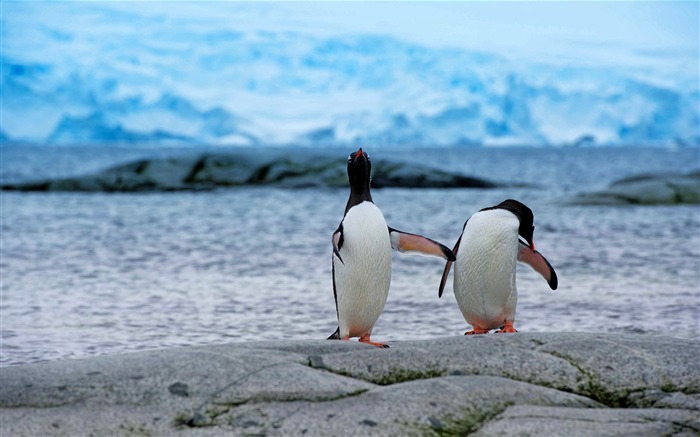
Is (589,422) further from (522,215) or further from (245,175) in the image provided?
(245,175)

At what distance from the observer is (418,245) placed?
179 inches

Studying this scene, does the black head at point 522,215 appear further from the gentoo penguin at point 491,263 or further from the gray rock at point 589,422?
the gray rock at point 589,422

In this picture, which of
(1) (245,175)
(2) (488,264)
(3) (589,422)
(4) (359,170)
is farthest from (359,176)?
(1) (245,175)

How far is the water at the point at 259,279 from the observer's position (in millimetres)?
6160

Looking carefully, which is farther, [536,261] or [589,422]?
[536,261]

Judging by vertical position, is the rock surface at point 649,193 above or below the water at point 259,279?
below

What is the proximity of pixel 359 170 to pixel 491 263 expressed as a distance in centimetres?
84

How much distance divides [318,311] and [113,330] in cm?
153

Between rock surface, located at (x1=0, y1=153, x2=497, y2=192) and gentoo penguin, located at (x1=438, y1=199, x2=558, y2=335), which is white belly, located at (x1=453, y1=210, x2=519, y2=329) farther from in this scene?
rock surface, located at (x1=0, y1=153, x2=497, y2=192)

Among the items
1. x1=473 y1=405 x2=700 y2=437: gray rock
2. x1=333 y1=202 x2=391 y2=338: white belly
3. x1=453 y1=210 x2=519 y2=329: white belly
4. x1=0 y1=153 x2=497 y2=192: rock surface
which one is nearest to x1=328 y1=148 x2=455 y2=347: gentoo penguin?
x1=333 y1=202 x2=391 y2=338: white belly

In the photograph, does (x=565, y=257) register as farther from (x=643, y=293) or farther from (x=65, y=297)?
(x=65, y=297)

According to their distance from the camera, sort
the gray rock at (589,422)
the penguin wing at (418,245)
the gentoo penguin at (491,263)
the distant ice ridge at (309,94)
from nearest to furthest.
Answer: the gray rock at (589,422), the penguin wing at (418,245), the gentoo penguin at (491,263), the distant ice ridge at (309,94)

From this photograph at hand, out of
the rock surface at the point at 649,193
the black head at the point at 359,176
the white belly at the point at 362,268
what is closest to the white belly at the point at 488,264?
the white belly at the point at 362,268

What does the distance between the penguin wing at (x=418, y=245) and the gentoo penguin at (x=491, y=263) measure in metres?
0.20
